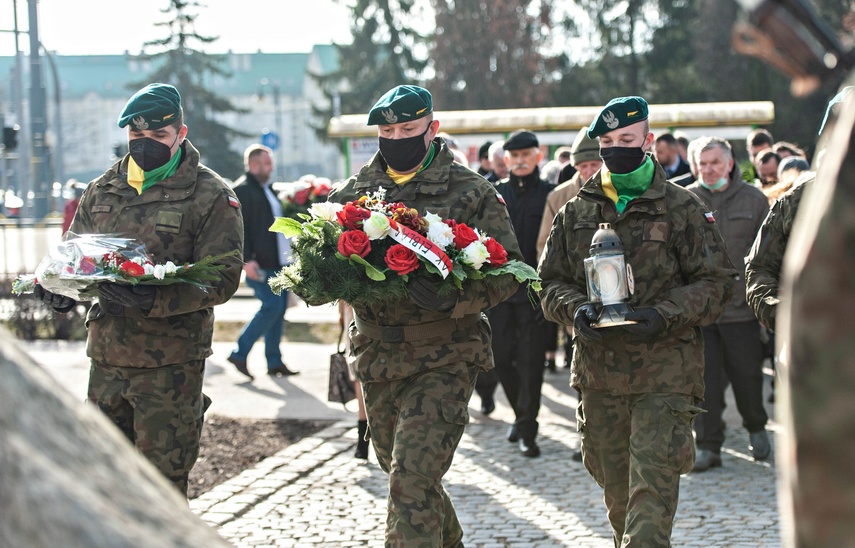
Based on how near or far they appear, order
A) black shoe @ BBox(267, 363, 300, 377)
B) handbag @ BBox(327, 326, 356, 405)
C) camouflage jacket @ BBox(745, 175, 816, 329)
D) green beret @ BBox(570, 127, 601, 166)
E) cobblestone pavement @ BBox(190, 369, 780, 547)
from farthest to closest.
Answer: black shoe @ BBox(267, 363, 300, 377) → handbag @ BBox(327, 326, 356, 405) → green beret @ BBox(570, 127, 601, 166) → cobblestone pavement @ BBox(190, 369, 780, 547) → camouflage jacket @ BBox(745, 175, 816, 329)

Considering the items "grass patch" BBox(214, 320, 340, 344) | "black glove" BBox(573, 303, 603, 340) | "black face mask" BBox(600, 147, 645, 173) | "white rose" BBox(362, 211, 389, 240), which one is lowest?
"grass patch" BBox(214, 320, 340, 344)

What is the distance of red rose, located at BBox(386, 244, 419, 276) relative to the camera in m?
4.85

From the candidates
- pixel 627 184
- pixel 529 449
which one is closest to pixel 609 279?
pixel 627 184

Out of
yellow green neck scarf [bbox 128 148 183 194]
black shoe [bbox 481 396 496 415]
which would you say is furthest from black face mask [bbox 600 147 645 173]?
black shoe [bbox 481 396 496 415]

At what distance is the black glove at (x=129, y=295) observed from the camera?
519 centimetres

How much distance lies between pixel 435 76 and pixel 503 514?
42.2 meters

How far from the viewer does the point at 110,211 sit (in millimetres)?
5547

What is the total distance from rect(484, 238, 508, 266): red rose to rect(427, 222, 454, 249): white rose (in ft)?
0.62

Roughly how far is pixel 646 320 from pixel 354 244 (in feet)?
4.16

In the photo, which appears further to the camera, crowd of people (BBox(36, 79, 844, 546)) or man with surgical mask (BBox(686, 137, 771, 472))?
man with surgical mask (BBox(686, 137, 771, 472))

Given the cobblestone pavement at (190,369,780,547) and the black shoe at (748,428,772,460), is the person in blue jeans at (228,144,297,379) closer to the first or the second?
the cobblestone pavement at (190,369,780,547)

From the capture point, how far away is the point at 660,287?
16.8 ft

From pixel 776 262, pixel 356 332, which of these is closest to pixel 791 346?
pixel 356 332

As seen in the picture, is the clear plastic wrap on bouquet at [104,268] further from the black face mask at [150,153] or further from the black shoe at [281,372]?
the black shoe at [281,372]
